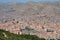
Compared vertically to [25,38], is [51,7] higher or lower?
lower

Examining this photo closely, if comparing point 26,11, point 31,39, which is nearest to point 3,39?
point 31,39

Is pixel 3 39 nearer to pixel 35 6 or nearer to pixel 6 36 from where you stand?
pixel 6 36

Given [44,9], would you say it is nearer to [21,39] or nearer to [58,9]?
[58,9]

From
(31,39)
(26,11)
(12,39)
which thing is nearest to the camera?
(12,39)

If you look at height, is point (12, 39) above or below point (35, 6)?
above

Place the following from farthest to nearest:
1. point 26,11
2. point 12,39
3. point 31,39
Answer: point 26,11, point 31,39, point 12,39

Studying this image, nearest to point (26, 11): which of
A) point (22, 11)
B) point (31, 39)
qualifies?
point (22, 11)

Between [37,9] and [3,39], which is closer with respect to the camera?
[3,39]

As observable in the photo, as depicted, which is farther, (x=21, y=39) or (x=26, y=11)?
(x=26, y=11)
